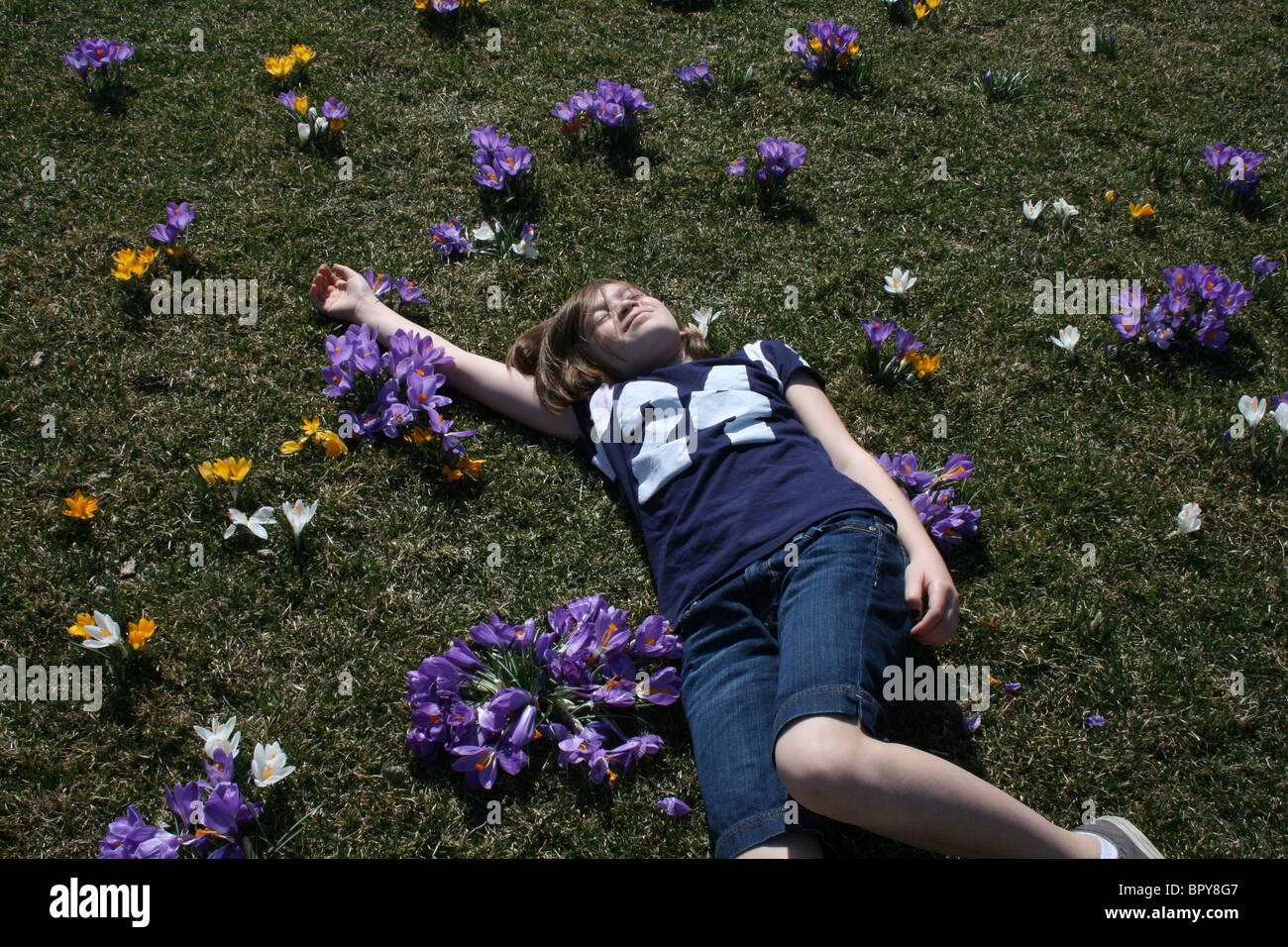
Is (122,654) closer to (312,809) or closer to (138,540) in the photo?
(138,540)

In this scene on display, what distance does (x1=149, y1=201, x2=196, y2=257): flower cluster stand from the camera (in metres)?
3.62

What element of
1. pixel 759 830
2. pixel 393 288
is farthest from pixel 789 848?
pixel 393 288

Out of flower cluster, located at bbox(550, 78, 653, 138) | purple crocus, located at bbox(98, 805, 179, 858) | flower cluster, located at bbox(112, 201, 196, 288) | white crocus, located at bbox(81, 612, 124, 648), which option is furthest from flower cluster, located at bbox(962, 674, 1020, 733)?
flower cluster, located at bbox(112, 201, 196, 288)

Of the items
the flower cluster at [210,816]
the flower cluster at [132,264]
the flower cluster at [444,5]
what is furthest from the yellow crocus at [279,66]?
the flower cluster at [210,816]

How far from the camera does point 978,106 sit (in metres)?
4.79

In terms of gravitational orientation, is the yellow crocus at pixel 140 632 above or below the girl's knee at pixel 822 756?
above

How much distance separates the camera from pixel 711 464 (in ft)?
9.03

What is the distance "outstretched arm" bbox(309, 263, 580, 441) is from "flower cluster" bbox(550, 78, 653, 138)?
1450 millimetres

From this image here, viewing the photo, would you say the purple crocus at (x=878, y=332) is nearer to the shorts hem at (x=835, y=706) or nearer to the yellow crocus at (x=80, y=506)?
the shorts hem at (x=835, y=706)

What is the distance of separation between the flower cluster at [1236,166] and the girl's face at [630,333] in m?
3.17

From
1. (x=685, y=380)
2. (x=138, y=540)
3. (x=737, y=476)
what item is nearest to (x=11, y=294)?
(x=138, y=540)

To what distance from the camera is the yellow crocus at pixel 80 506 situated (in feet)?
9.45

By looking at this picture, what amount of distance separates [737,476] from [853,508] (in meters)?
0.37

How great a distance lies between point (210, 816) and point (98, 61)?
3991mm
